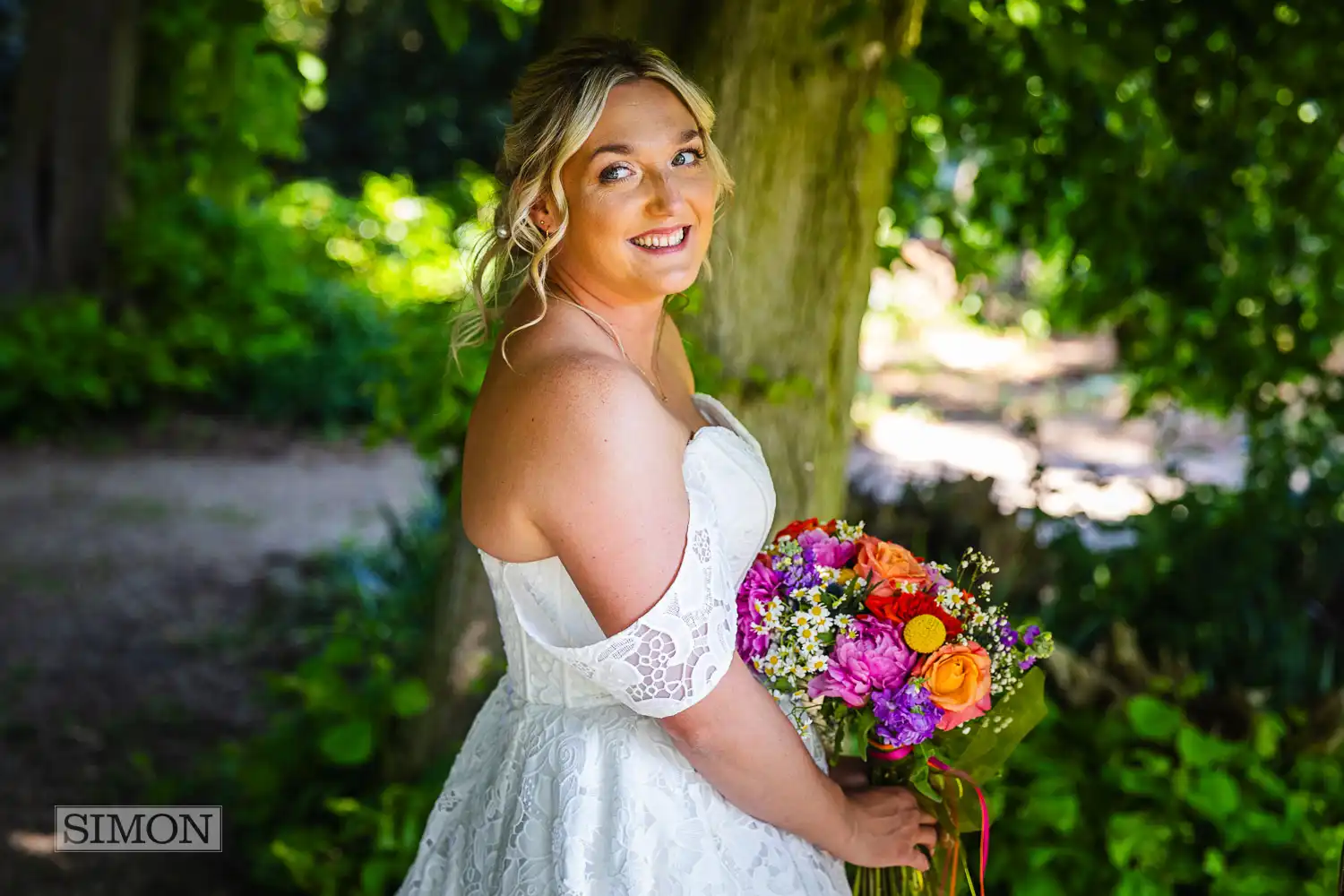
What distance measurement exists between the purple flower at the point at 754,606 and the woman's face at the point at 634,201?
0.48m

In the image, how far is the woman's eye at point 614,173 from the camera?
187 cm

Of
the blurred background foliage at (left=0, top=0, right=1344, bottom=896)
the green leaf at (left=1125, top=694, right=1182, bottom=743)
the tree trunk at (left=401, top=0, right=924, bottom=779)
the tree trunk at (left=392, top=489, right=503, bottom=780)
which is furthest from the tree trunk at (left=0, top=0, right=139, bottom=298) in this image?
the green leaf at (left=1125, top=694, right=1182, bottom=743)

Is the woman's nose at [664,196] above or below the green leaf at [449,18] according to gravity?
below

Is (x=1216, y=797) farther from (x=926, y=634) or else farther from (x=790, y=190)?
(x=790, y=190)

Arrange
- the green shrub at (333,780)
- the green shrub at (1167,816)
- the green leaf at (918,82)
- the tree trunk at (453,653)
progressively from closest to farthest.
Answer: the green leaf at (918,82), the green shrub at (1167,816), the green shrub at (333,780), the tree trunk at (453,653)

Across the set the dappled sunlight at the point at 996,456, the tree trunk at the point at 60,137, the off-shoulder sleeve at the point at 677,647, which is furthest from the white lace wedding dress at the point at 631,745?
the tree trunk at the point at 60,137

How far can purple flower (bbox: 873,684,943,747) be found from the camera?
6.13 ft

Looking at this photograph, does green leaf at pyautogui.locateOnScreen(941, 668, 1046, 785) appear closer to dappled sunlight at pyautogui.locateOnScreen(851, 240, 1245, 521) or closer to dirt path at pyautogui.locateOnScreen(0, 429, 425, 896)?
dirt path at pyautogui.locateOnScreen(0, 429, 425, 896)

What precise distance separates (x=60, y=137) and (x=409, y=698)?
8830mm

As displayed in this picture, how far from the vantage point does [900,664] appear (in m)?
1.88

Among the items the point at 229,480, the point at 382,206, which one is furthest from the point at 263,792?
the point at 382,206

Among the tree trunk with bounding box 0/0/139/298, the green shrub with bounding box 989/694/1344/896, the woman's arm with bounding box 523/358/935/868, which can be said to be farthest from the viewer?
the tree trunk with bounding box 0/0/139/298

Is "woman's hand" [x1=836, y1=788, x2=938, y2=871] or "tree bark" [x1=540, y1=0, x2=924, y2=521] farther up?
"tree bark" [x1=540, y1=0, x2=924, y2=521]

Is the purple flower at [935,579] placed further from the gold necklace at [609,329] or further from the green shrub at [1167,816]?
the green shrub at [1167,816]
